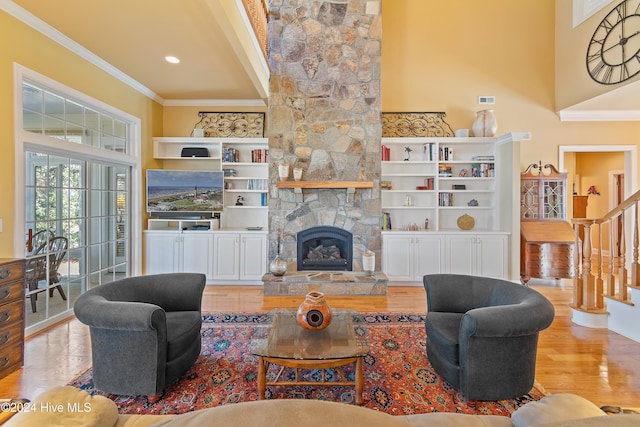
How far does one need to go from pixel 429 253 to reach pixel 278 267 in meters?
2.42

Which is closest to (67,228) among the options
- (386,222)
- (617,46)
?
(386,222)

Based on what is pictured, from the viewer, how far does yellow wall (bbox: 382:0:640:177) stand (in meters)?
5.66

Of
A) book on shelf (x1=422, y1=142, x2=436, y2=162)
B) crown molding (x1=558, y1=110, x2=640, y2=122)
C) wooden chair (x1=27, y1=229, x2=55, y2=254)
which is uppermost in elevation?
crown molding (x1=558, y1=110, x2=640, y2=122)

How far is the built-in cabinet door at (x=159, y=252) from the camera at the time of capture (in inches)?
201

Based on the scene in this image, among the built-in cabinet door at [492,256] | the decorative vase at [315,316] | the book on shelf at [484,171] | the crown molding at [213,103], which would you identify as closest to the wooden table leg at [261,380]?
the decorative vase at [315,316]

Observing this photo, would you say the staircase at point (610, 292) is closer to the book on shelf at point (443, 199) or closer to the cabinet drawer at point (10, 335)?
the book on shelf at point (443, 199)

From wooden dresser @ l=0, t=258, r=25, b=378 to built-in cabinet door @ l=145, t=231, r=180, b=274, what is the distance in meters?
2.55

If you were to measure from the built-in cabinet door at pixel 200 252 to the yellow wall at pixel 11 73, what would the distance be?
89.0 inches

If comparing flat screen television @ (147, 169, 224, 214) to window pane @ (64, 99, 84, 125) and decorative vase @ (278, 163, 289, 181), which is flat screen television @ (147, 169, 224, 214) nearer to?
decorative vase @ (278, 163, 289, 181)

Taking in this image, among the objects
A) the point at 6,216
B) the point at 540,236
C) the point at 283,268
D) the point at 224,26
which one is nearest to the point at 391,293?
the point at 283,268

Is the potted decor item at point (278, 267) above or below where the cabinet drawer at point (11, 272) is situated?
below

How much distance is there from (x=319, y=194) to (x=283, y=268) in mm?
1282

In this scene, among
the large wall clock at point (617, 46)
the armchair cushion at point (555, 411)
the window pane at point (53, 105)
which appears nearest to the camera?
the armchair cushion at point (555, 411)

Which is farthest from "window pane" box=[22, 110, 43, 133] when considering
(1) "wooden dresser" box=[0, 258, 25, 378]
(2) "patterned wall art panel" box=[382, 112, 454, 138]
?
(2) "patterned wall art panel" box=[382, 112, 454, 138]
